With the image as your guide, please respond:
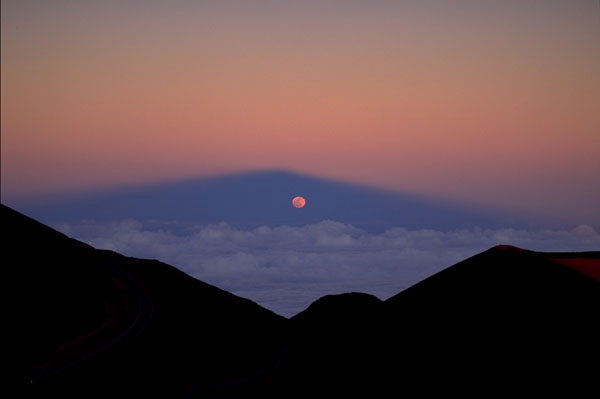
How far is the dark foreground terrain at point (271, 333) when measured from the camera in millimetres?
26906

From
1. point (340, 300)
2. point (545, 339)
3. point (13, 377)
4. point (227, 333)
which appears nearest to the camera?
point (13, 377)

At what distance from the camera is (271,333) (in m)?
42.1

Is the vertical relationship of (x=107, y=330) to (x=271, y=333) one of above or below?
above

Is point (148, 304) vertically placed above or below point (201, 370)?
above

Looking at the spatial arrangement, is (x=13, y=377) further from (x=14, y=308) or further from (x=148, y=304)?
(x=148, y=304)

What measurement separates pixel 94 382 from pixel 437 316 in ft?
69.8

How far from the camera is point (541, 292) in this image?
35781 mm

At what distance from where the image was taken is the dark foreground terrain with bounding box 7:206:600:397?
88.3ft

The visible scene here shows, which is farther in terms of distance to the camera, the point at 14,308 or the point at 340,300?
the point at 340,300

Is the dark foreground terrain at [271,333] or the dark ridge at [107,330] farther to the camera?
the dark foreground terrain at [271,333]

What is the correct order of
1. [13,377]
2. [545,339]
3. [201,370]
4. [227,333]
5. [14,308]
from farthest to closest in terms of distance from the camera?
[227,333] → [545,339] → [201,370] → [14,308] → [13,377]

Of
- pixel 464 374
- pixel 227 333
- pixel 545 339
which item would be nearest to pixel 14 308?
pixel 227 333

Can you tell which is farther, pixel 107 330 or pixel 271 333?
pixel 271 333

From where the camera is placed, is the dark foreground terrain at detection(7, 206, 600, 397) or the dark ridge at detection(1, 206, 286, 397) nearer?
the dark ridge at detection(1, 206, 286, 397)
